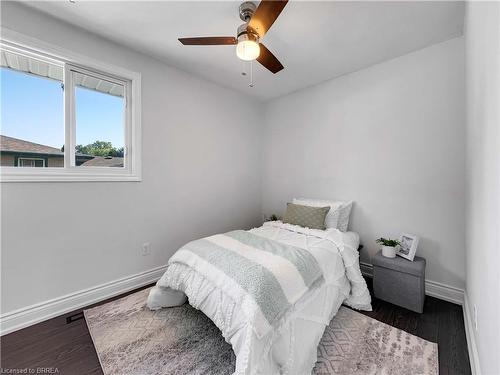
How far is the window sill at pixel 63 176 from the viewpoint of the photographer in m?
1.75

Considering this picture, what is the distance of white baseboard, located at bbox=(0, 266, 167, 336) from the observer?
69.0 inches

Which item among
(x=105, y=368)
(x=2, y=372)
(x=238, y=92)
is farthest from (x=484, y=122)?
(x=2, y=372)

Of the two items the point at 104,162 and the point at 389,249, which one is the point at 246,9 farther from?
the point at 389,249

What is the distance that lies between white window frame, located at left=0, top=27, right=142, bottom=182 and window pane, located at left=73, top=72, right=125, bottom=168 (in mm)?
49

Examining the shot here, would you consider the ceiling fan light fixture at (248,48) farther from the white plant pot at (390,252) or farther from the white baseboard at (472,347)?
the white baseboard at (472,347)

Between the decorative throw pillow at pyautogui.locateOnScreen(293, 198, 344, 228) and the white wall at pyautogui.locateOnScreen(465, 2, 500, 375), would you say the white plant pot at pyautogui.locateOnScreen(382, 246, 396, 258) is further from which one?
the white wall at pyautogui.locateOnScreen(465, 2, 500, 375)

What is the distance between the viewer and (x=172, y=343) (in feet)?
5.32

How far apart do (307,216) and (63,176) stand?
2.53 meters

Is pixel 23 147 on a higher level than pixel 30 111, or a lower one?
lower

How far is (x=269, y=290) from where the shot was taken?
4.41ft

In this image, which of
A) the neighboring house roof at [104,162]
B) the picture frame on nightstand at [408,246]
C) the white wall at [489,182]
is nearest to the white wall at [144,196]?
the neighboring house roof at [104,162]

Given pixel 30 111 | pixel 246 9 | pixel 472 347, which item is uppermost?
pixel 246 9

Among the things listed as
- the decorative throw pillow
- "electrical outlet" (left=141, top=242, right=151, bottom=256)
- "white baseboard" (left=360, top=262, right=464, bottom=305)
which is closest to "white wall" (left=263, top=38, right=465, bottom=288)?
"white baseboard" (left=360, top=262, right=464, bottom=305)

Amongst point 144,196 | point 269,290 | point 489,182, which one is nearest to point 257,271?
point 269,290
